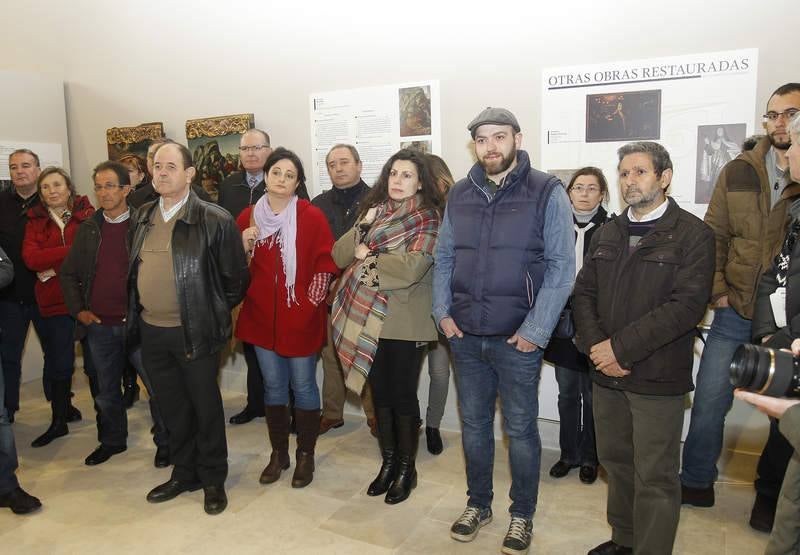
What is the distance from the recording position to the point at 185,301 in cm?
287

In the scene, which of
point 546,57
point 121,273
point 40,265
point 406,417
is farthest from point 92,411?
point 546,57

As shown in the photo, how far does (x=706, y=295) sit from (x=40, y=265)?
12.1ft

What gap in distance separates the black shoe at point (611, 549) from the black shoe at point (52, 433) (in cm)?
335

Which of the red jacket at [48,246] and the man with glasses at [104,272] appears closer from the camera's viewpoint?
the man with glasses at [104,272]

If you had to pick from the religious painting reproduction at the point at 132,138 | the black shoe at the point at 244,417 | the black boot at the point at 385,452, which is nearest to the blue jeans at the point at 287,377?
the black boot at the point at 385,452

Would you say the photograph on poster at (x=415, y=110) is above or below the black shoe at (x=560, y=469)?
above

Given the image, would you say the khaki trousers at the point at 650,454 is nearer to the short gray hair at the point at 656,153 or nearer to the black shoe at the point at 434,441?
the short gray hair at the point at 656,153

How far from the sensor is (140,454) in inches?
147

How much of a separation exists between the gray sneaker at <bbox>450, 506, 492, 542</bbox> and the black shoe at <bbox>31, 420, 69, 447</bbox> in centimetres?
274

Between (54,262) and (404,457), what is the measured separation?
98.2 inches

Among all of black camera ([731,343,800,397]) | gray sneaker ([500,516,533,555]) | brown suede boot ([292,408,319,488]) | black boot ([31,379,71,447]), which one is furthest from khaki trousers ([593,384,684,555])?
black boot ([31,379,71,447])

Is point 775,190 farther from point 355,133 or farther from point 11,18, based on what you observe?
point 11,18

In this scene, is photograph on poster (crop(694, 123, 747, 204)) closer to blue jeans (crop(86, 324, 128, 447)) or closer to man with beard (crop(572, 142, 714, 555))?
man with beard (crop(572, 142, 714, 555))

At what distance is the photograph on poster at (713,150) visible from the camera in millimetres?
3156
